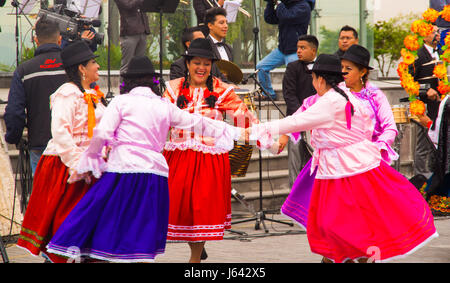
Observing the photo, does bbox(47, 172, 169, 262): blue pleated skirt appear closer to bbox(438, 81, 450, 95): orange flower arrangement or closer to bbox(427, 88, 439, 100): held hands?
bbox(438, 81, 450, 95): orange flower arrangement

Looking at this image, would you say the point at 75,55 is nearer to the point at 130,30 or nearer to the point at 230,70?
the point at 230,70

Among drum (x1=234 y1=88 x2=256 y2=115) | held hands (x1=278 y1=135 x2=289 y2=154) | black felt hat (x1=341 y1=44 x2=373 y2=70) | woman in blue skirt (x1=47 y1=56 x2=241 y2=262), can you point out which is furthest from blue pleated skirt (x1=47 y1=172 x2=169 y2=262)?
drum (x1=234 y1=88 x2=256 y2=115)

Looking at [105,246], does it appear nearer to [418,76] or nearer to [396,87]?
[418,76]

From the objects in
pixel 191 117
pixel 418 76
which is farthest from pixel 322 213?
pixel 418 76

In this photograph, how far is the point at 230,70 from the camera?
26.8 ft

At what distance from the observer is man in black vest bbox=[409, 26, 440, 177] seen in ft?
31.1

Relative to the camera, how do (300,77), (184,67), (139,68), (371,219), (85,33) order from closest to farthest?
(371,219) → (139,68) → (184,67) → (300,77) → (85,33)

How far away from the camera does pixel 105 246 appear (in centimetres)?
523

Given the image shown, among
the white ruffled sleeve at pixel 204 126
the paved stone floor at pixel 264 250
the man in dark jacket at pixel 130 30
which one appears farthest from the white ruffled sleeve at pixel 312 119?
the man in dark jacket at pixel 130 30

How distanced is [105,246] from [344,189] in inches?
73.4

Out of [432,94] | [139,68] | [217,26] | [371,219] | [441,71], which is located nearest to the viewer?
[371,219]

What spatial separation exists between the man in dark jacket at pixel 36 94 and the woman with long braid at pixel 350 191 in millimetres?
2421

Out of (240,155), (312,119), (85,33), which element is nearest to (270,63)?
(85,33)

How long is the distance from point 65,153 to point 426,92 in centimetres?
511
